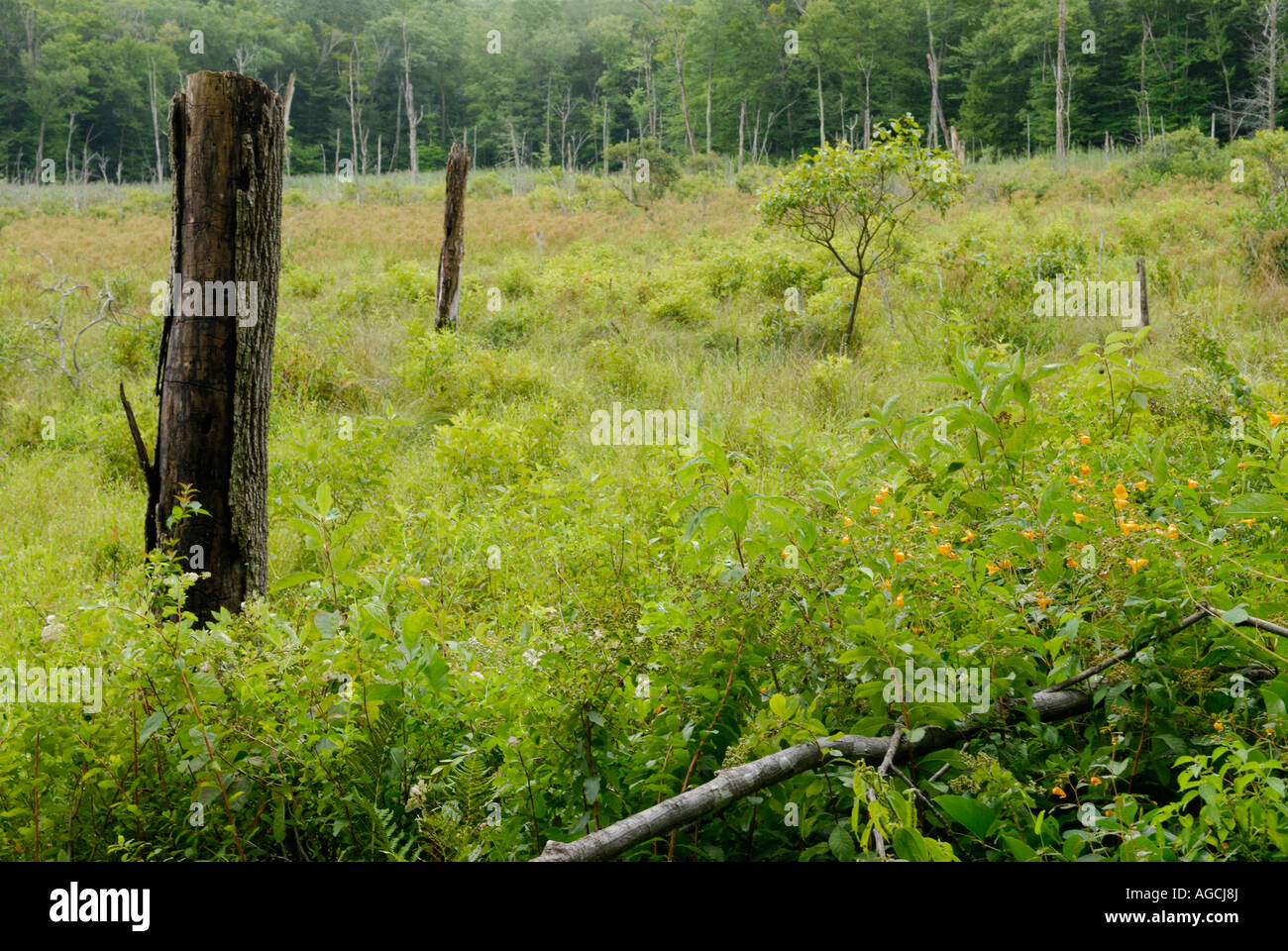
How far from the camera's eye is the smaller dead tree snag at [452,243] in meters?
10.6

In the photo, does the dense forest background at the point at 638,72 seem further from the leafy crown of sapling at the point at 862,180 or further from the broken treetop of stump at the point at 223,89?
the broken treetop of stump at the point at 223,89

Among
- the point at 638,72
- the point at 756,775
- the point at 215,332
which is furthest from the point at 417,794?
the point at 638,72

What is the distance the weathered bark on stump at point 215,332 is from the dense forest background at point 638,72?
31.7m

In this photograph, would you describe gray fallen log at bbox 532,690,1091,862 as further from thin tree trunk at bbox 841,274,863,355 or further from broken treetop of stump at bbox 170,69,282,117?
thin tree trunk at bbox 841,274,863,355

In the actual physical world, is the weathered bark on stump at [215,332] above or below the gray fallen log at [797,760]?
above

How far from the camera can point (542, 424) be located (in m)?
6.50

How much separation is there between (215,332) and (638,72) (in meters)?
56.7

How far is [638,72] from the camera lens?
5456 cm

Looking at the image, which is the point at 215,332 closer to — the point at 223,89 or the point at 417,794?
the point at 223,89

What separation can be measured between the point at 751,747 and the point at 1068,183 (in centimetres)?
2569

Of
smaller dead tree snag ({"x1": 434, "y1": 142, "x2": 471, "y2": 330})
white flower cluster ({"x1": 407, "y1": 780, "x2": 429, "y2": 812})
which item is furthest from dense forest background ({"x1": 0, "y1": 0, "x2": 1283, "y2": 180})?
white flower cluster ({"x1": 407, "y1": 780, "x2": 429, "y2": 812})

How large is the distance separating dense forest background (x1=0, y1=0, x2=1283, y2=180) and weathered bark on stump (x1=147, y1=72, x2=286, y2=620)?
31735 mm

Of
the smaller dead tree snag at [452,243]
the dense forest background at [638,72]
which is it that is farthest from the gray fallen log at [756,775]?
the dense forest background at [638,72]

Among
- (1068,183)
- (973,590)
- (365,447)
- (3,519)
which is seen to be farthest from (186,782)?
(1068,183)
